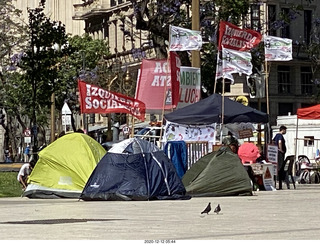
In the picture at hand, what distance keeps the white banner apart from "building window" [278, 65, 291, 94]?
132ft

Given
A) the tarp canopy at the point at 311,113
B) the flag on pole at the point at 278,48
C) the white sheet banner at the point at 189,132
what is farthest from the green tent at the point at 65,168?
the tarp canopy at the point at 311,113

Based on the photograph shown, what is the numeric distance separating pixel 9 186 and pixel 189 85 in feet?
22.5

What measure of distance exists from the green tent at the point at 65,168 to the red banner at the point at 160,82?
2515mm

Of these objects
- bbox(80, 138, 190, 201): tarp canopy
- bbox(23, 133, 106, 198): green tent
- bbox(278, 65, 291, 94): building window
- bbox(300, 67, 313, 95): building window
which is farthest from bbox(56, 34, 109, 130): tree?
bbox(80, 138, 190, 201): tarp canopy

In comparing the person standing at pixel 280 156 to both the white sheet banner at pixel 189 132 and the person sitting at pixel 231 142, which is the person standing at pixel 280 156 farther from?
the white sheet banner at pixel 189 132

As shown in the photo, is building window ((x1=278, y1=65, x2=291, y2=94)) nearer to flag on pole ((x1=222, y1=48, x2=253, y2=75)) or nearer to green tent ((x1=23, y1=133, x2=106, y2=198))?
flag on pole ((x1=222, y1=48, x2=253, y2=75))

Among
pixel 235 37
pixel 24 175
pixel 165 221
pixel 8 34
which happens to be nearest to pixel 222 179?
pixel 235 37

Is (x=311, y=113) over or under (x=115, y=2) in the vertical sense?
under

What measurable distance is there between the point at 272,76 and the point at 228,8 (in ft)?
105

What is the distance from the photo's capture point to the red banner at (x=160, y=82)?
2686cm

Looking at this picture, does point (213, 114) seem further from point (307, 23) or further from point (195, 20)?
point (307, 23)

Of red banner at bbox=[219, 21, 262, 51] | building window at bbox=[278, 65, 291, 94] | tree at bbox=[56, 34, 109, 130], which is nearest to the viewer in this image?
red banner at bbox=[219, 21, 262, 51]

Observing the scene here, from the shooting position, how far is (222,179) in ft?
78.7

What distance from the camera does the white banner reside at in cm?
2714
